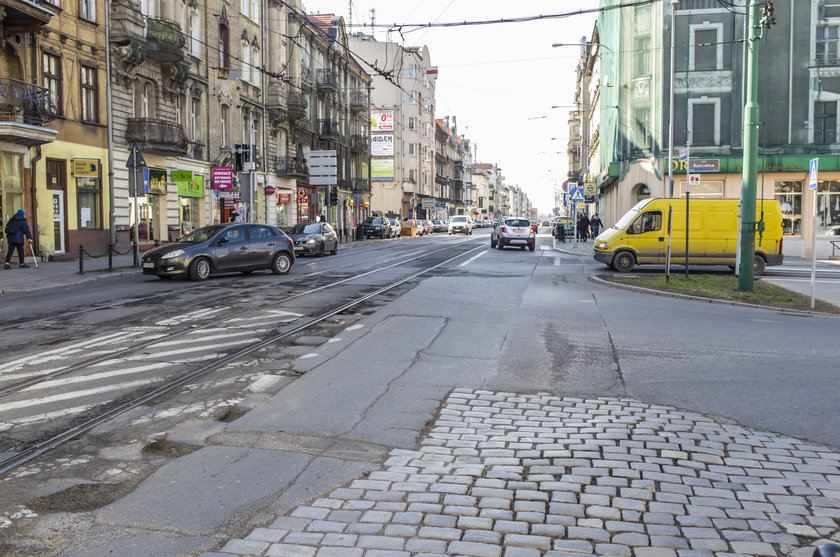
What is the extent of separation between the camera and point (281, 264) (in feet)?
65.8

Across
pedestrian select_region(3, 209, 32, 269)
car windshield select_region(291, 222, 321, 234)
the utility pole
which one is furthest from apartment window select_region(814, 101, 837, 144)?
pedestrian select_region(3, 209, 32, 269)

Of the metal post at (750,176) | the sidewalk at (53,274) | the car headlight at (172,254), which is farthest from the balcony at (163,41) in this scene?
the metal post at (750,176)

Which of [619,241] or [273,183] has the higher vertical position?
[273,183]

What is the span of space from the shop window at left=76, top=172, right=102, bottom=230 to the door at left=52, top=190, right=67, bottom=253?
82cm

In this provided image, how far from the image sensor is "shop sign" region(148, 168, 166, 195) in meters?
30.5

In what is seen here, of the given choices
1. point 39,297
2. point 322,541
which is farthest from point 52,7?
point 322,541

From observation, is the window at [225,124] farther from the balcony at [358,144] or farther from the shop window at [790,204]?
the shop window at [790,204]

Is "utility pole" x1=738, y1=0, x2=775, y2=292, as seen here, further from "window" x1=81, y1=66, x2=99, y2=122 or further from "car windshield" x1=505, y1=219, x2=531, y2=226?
"window" x1=81, y1=66, x2=99, y2=122

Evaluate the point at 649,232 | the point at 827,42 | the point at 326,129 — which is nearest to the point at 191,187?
the point at 649,232

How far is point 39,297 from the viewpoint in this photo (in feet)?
49.4

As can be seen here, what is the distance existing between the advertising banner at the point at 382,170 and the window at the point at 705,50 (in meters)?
47.1

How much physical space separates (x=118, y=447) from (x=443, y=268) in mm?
17773

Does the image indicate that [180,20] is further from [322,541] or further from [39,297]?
[322,541]

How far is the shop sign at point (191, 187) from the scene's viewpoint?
33.0 meters
